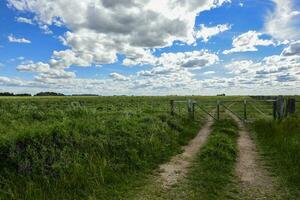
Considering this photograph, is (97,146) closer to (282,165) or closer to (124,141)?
(124,141)

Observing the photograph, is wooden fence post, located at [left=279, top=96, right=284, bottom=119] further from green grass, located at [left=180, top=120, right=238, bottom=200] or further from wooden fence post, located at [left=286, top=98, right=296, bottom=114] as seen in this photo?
green grass, located at [left=180, top=120, right=238, bottom=200]

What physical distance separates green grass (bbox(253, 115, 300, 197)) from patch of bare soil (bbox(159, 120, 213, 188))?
8.95ft

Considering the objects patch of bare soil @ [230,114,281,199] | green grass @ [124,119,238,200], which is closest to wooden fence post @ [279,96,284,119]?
patch of bare soil @ [230,114,281,199]

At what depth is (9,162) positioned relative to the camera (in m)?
8.31

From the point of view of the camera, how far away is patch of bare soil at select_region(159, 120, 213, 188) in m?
9.05

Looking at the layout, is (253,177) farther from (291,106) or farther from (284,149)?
(291,106)

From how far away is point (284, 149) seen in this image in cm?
1194

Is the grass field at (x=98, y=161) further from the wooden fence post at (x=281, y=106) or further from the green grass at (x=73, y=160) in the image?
the wooden fence post at (x=281, y=106)

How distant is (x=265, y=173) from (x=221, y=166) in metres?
1.33

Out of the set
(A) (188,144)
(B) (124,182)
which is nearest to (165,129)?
(A) (188,144)

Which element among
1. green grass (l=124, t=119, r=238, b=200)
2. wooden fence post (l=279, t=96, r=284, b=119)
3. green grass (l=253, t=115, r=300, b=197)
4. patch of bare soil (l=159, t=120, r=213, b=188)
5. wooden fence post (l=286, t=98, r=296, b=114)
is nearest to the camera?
green grass (l=124, t=119, r=238, b=200)

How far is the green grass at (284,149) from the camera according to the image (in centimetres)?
884

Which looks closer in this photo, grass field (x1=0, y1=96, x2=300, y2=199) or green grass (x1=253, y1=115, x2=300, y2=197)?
grass field (x1=0, y1=96, x2=300, y2=199)

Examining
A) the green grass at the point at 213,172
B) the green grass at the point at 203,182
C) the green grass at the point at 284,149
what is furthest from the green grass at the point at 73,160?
the green grass at the point at 284,149
